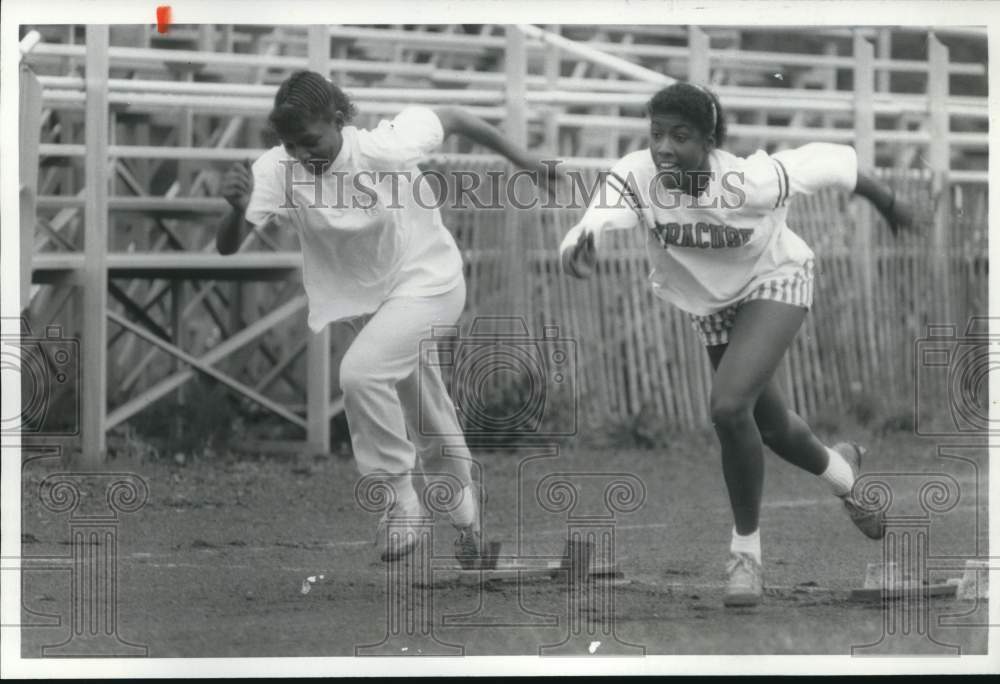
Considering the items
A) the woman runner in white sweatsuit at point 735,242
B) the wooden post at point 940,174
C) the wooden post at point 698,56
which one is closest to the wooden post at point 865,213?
the wooden post at point 940,174

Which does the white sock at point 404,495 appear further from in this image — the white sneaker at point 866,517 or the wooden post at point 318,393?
the wooden post at point 318,393

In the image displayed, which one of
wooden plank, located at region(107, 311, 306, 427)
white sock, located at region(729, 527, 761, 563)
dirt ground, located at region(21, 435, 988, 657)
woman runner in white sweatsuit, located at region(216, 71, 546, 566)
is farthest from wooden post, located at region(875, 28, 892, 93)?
white sock, located at region(729, 527, 761, 563)

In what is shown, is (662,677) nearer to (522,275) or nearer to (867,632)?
(867,632)

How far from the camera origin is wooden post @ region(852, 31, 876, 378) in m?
11.7

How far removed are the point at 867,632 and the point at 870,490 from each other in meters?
1.06

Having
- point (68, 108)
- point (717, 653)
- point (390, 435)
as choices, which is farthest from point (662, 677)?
point (68, 108)

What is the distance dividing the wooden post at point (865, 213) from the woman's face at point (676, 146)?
18.4ft

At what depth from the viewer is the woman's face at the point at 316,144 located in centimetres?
639

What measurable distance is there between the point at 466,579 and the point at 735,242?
1.57m

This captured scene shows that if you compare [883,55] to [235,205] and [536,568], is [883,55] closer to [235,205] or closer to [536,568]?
[536,568]

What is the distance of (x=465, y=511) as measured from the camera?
22.4 feet

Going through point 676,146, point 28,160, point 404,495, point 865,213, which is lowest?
point 404,495

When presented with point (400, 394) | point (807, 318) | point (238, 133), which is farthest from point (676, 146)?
point (238, 133)

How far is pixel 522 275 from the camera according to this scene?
416 inches
